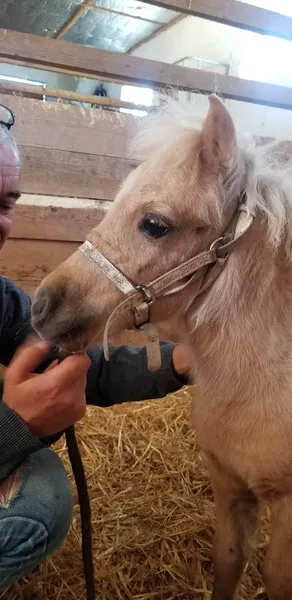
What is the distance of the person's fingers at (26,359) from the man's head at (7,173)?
42 cm

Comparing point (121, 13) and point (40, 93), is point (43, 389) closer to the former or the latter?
point (40, 93)

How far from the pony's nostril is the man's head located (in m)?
0.44

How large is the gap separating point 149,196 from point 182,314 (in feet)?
0.93

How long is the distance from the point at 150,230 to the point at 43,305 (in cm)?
25

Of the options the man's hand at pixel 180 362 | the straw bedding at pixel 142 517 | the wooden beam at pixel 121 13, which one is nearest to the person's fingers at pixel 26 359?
the man's hand at pixel 180 362

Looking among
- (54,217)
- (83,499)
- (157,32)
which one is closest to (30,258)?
(54,217)

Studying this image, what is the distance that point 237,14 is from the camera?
9.16 ft

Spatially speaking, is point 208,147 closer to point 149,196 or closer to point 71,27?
point 149,196

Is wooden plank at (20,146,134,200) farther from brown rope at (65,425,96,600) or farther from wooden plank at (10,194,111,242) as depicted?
brown rope at (65,425,96,600)

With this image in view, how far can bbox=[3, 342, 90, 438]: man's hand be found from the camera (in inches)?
41.9

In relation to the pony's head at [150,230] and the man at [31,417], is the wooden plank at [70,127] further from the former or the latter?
the pony's head at [150,230]

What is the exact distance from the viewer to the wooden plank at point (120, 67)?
2400mm

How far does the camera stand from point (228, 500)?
1374mm

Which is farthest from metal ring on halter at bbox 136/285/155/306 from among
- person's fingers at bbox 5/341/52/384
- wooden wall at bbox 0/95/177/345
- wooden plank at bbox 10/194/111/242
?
wooden plank at bbox 10/194/111/242
